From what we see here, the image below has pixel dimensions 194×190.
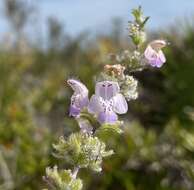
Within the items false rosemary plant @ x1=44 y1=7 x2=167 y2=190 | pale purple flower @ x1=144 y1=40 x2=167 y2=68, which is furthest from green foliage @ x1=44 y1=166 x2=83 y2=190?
pale purple flower @ x1=144 y1=40 x2=167 y2=68

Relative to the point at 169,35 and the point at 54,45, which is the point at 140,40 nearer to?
the point at 169,35

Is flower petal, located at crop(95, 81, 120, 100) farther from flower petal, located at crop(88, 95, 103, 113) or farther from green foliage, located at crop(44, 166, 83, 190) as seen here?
green foliage, located at crop(44, 166, 83, 190)

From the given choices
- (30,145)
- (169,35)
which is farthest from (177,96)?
(30,145)

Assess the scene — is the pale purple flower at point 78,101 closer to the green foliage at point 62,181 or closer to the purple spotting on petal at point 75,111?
the purple spotting on petal at point 75,111

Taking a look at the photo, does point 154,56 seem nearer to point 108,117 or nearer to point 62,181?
point 108,117

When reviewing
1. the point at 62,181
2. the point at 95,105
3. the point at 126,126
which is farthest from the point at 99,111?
the point at 126,126

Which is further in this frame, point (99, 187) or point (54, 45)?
point (54, 45)

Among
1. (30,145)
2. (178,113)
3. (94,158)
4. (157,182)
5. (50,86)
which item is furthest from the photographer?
(50,86)

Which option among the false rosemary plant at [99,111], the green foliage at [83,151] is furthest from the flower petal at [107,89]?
the green foliage at [83,151]
